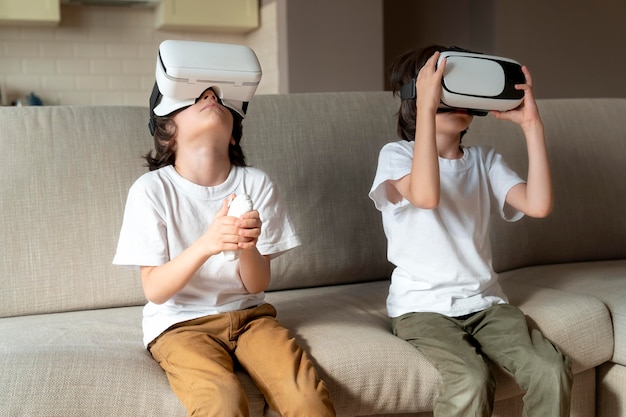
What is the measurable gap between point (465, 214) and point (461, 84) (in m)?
0.30

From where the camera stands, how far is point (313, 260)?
2.14m

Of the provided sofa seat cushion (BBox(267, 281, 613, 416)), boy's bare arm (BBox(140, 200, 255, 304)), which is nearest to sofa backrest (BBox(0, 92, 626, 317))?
sofa seat cushion (BBox(267, 281, 613, 416))

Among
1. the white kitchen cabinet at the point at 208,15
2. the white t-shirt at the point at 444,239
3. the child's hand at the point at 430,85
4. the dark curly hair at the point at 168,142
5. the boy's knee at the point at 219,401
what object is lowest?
the boy's knee at the point at 219,401

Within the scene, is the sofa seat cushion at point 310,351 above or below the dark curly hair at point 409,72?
below

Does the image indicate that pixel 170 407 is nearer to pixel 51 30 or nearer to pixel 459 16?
pixel 51 30

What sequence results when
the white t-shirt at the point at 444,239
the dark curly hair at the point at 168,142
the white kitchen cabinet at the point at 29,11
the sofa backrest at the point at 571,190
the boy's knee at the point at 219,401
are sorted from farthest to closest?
1. the white kitchen cabinet at the point at 29,11
2. the sofa backrest at the point at 571,190
3. the white t-shirt at the point at 444,239
4. the dark curly hair at the point at 168,142
5. the boy's knee at the point at 219,401

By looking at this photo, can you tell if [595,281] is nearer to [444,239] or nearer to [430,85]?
[444,239]

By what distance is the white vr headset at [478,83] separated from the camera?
1.69m

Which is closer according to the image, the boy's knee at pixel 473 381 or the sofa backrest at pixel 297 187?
the boy's knee at pixel 473 381

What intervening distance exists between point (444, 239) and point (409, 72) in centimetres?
38

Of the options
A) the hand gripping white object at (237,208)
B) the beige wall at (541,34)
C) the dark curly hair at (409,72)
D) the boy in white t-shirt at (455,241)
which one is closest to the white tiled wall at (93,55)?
the beige wall at (541,34)

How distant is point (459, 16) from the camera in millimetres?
5270

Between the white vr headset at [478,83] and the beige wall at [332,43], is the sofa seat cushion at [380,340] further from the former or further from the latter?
the beige wall at [332,43]

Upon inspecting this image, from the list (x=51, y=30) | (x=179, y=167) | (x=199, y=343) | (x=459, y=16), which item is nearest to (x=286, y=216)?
(x=179, y=167)
